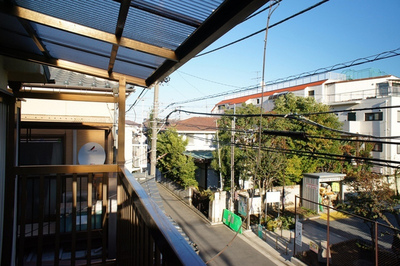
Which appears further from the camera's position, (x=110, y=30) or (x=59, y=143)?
(x=59, y=143)

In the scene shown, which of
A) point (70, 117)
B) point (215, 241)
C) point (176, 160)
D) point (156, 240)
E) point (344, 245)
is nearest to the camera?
point (156, 240)

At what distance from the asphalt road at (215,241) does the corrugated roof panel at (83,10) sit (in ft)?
23.0

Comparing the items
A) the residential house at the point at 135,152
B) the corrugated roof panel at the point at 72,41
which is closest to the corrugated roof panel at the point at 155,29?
the corrugated roof panel at the point at 72,41

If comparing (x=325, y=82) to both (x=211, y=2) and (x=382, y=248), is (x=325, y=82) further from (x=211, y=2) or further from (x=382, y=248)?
(x=211, y=2)

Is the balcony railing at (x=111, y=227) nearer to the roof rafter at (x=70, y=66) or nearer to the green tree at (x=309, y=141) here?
the roof rafter at (x=70, y=66)

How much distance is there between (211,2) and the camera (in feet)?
3.52

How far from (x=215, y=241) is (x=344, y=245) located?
3.72 metres

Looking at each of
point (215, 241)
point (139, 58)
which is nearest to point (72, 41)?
point (139, 58)

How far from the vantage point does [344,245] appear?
7.71 m

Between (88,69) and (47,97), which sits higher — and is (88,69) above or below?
above

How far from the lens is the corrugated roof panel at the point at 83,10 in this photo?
131 cm

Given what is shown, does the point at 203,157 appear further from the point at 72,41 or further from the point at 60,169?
the point at 72,41

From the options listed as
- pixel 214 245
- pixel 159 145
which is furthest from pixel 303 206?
pixel 159 145

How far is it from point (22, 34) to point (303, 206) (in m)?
12.1
